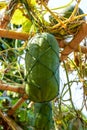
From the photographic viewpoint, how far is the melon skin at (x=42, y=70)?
1.57m

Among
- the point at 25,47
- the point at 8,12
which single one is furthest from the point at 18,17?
the point at 25,47

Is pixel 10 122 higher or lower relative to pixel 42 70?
lower

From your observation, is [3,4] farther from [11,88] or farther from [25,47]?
[11,88]

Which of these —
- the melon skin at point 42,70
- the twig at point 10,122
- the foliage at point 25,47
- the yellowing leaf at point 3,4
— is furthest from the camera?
the twig at point 10,122

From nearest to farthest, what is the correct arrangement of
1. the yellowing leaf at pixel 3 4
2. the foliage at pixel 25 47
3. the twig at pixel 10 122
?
the foliage at pixel 25 47, the yellowing leaf at pixel 3 4, the twig at pixel 10 122

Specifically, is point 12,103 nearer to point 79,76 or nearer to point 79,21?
point 79,76

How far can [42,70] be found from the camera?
1587 millimetres

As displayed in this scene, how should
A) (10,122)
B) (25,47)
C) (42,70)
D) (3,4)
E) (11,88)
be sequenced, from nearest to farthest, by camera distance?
(42,70)
(25,47)
(3,4)
(11,88)
(10,122)

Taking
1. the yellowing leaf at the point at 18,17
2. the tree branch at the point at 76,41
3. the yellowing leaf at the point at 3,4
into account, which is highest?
the yellowing leaf at the point at 3,4

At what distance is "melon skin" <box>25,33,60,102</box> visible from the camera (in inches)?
61.8

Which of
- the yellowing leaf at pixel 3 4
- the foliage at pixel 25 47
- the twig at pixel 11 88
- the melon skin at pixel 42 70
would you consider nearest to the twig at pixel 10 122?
the foliage at pixel 25 47

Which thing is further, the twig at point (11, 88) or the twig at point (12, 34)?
the twig at point (11, 88)

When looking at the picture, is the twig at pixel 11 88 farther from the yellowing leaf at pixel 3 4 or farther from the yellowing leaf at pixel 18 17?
the yellowing leaf at pixel 3 4

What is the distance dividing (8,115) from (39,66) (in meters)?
1.22
